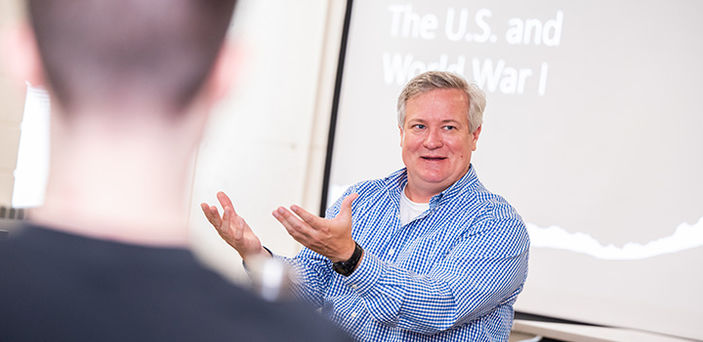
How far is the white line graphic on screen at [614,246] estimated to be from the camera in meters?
3.32

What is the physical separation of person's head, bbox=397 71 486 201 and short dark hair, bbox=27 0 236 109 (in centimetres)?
178

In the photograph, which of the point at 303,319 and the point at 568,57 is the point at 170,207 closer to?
the point at 303,319

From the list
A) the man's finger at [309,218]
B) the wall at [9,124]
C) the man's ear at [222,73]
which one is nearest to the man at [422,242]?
the man's finger at [309,218]

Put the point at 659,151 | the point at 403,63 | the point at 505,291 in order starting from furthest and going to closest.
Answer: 1. the point at 403,63
2. the point at 659,151
3. the point at 505,291

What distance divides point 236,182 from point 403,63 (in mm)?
1245

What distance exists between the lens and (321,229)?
1.59 meters

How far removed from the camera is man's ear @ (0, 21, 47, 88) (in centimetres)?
51

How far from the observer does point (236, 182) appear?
170 inches

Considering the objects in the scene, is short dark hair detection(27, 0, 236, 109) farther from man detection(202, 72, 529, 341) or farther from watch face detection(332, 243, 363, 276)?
watch face detection(332, 243, 363, 276)

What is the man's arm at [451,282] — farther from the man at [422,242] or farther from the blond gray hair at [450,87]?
the blond gray hair at [450,87]

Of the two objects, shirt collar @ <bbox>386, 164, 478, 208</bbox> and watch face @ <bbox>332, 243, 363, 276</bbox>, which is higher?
shirt collar @ <bbox>386, 164, 478, 208</bbox>

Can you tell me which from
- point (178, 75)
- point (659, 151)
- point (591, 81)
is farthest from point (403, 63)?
point (178, 75)

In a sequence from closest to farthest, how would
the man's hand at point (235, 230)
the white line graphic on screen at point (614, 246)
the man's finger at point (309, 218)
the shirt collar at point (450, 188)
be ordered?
the man's finger at point (309, 218)
the man's hand at point (235, 230)
the shirt collar at point (450, 188)
the white line graphic on screen at point (614, 246)

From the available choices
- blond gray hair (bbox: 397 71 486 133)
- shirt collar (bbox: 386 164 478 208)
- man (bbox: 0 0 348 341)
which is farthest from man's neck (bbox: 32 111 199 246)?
blond gray hair (bbox: 397 71 486 133)
